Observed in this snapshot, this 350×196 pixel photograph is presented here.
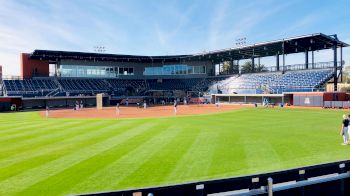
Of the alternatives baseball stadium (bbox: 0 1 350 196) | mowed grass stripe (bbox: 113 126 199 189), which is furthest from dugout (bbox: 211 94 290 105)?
mowed grass stripe (bbox: 113 126 199 189)

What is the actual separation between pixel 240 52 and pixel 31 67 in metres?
51.6

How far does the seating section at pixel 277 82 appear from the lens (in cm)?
4902

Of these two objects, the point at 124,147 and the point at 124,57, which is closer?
the point at 124,147

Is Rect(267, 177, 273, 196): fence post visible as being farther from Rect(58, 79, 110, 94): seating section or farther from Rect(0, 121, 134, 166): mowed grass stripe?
Rect(58, 79, 110, 94): seating section

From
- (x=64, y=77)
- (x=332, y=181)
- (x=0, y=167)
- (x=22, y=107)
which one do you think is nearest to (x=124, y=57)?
(x=64, y=77)

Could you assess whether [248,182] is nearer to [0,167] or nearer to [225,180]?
[225,180]

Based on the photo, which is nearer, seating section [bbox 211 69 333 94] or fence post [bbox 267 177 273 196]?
fence post [bbox 267 177 273 196]

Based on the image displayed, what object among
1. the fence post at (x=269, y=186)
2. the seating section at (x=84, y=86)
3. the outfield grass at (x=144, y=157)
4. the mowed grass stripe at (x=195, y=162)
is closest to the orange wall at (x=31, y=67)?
the seating section at (x=84, y=86)

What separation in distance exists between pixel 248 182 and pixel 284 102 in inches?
1999

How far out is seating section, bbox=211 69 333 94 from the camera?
161 ft

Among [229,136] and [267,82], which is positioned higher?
[267,82]

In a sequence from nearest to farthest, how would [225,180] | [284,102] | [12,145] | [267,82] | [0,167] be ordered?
[225,180]
[0,167]
[12,145]
[284,102]
[267,82]

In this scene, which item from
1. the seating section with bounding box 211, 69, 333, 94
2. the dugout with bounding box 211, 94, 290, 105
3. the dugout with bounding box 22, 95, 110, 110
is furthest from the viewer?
the dugout with bounding box 22, 95, 110, 110

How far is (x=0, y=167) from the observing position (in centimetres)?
1168
